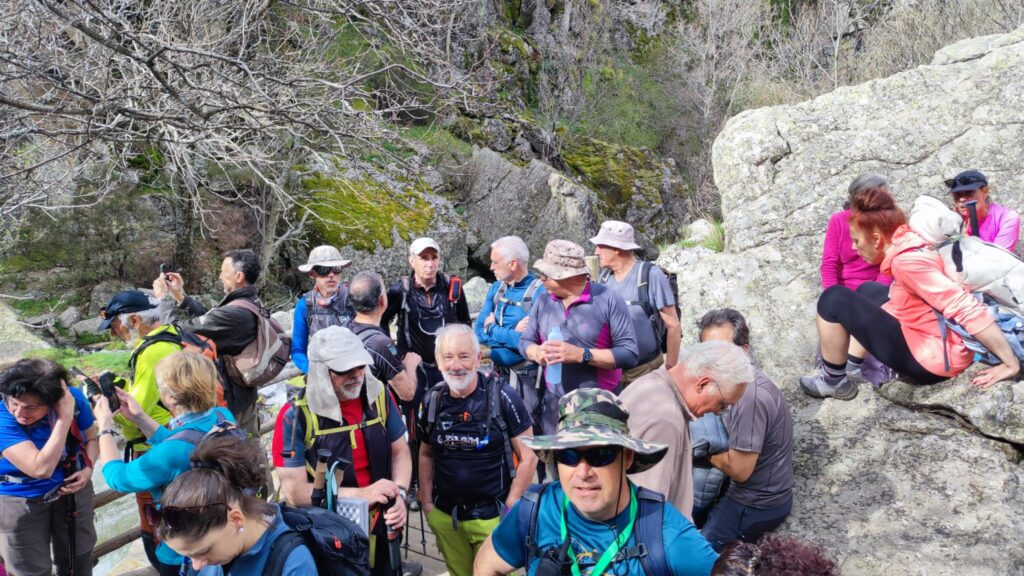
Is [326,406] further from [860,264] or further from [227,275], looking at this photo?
[860,264]

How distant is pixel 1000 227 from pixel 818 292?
122 centimetres

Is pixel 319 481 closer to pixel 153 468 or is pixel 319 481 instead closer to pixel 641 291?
pixel 153 468

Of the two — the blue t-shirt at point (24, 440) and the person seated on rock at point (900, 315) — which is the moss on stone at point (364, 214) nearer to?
the blue t-shirt at point (24, 440)

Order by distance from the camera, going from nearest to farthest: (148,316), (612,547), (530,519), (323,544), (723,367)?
(612,547) < (530,519) < (323,544) < (723,367) < (148,316)

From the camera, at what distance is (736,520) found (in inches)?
124

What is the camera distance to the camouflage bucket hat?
194 cm

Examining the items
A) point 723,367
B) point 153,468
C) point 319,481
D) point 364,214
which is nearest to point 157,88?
A: point 153,468

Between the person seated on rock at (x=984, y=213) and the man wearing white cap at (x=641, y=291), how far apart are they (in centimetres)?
191

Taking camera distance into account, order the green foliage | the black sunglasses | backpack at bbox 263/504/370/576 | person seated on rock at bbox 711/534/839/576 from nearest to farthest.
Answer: person seated on rock at bbox 711/534/839/576, backpack at bbox 263/504/370/576, the black sunglasses, the green foliage

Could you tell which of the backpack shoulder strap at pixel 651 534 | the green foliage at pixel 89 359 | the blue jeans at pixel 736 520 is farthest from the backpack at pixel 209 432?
the green foliage at pixel 89 359

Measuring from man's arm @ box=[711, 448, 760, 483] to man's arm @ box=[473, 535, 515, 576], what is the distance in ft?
4.11

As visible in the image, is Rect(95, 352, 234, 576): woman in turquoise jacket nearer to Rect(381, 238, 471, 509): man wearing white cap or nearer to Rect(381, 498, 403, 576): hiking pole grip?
Rect(381, 498, 403, 576): hiking pole grip

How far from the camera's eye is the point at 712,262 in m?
5.63

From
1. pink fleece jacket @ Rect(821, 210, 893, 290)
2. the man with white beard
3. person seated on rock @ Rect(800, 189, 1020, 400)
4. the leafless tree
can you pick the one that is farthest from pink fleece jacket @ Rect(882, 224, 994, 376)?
the leafless tree
